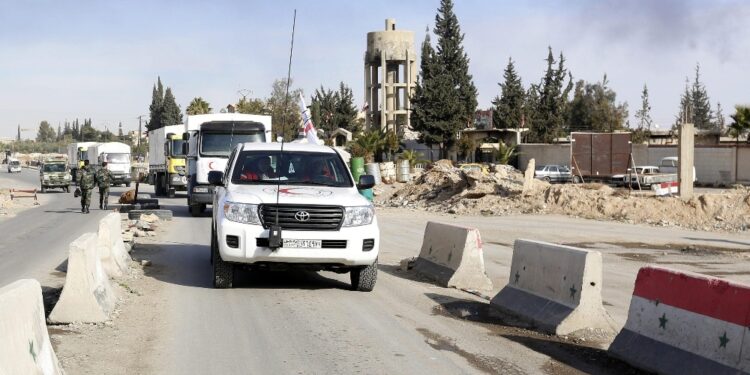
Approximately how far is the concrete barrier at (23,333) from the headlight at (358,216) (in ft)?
16.8

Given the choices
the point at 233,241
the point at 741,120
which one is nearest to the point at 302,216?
the point at 233,241

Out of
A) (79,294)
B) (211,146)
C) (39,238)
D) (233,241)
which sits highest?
(211,146)

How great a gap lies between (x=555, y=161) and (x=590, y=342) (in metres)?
61.2

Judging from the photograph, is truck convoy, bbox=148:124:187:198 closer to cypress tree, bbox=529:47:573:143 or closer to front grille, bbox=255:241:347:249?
front grille, bbox=255:241:347:249

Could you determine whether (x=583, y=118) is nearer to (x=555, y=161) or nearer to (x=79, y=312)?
(x=555, y=161)

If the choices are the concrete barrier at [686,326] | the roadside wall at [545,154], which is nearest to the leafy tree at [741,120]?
the roadside wall at [545,154]

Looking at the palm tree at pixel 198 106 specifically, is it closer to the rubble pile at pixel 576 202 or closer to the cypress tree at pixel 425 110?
the cypress tree at pixel 425 110

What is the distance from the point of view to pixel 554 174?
58.9m

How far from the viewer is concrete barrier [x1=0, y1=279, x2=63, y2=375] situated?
512 centimetres

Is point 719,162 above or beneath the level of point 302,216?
above

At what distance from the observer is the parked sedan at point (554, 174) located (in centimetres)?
5788

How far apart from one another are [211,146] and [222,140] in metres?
0.38

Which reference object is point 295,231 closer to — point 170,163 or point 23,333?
point 23,333

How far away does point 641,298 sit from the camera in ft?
25.4
